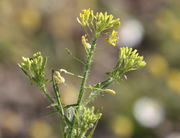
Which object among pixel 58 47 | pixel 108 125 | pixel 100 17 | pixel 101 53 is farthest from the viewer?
pixel 101 53

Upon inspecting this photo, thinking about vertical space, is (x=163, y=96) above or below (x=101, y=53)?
below

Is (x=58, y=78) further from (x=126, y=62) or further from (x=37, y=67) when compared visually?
(x=126, y=62)

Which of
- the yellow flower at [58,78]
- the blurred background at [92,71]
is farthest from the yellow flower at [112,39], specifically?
the blurred background at [92,71]

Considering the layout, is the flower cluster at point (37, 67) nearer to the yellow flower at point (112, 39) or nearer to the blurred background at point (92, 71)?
the yellow flower at point (112, 39)

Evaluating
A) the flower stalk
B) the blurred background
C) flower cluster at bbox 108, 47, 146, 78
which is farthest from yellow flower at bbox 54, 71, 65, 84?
the blurred background

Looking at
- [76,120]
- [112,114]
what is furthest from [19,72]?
[76,120]

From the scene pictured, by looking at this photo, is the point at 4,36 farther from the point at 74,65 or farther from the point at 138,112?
the point at 138,112

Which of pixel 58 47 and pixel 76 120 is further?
pixel 58 47

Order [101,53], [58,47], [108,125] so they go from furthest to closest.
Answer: [101,53] < [58,47] < [108,125]

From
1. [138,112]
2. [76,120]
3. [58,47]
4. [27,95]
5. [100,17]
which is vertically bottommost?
[76,120]
